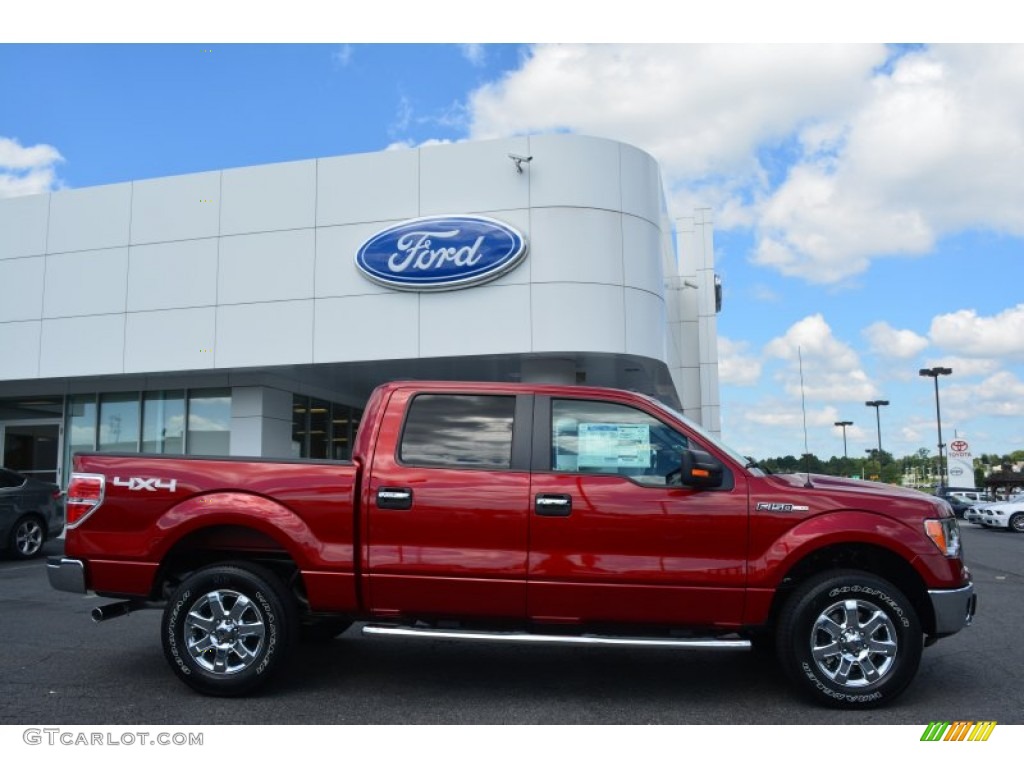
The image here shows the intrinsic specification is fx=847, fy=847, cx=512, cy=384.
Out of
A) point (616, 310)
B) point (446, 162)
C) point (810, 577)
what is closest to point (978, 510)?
point (616, 310)

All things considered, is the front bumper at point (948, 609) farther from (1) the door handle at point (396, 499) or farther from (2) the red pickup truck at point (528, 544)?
(1) the door handle at point (396, 499)

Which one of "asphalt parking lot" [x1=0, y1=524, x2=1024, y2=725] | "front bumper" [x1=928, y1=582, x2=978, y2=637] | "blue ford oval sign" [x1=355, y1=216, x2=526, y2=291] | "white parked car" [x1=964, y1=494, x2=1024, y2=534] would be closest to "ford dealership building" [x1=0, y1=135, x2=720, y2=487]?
"blue ford oval sign" [x1=355, y1=216, x2=526, y2=291]

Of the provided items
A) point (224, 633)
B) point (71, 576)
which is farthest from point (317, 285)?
point (224, 633)

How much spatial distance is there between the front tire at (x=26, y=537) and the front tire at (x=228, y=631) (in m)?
9.42

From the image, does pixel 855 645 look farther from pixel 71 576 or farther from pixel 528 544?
pixel 71 576

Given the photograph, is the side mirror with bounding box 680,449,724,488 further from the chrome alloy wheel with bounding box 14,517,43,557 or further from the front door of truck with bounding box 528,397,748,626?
the chrome alloy wheel with bounding box 14,517,43,557

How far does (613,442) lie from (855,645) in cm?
186

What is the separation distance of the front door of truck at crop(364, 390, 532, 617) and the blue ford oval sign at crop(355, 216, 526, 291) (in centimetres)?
983

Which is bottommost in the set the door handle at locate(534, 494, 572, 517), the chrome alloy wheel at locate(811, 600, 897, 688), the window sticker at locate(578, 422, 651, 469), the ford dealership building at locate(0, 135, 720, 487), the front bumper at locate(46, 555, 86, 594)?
the chrome alloy wheel at locate(811, 600, 897, 688)

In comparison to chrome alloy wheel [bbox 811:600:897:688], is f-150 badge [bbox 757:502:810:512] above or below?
above

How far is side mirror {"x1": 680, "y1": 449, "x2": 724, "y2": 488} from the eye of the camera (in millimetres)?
5020

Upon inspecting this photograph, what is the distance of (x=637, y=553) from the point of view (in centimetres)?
508

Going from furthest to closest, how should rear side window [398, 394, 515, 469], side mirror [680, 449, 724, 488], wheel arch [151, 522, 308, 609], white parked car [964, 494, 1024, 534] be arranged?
white parked car [964, 494, 1024, 534] → wheel arch [151, 522, 308, 609] → rear side window [398, 394, 515, 469] → side mirror [680, 449, 724, 488]
